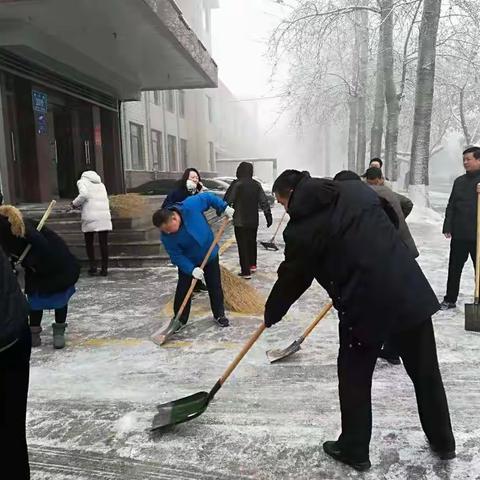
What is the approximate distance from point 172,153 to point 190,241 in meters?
22.8

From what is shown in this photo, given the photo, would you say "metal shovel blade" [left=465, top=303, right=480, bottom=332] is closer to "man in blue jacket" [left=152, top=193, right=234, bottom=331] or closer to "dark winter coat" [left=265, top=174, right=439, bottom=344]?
"man in blue jacket" [left=152, top=193, right=234, bottom=331]

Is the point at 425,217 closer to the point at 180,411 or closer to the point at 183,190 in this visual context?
the point at 183,190

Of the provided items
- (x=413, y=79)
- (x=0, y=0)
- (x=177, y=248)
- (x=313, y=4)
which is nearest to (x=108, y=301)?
(x=177, y=248)

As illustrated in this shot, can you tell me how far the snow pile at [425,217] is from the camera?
12.4 m

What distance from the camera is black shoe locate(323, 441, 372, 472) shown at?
2.39 m

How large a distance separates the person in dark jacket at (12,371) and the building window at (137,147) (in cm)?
1849

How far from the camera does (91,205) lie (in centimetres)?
682

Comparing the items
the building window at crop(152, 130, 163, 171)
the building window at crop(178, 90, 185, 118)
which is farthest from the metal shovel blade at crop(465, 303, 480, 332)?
the building window at crop(178, 90, 185, 118)

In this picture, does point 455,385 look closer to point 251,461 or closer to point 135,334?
point 251,461

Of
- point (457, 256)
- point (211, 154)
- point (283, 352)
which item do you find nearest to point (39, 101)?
point (283, 352)

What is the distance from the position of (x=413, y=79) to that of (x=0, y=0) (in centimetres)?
1987

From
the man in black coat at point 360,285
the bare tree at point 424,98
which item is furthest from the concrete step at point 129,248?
the bare tree at point 424,98

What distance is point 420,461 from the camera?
247cm

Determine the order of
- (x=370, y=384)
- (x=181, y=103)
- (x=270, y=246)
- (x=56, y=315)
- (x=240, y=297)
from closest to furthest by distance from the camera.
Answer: (x=370, y=384)
(x=56, y=315)
(x=240, y=297)
(x=270, y=246)
(x=181, y=103)
